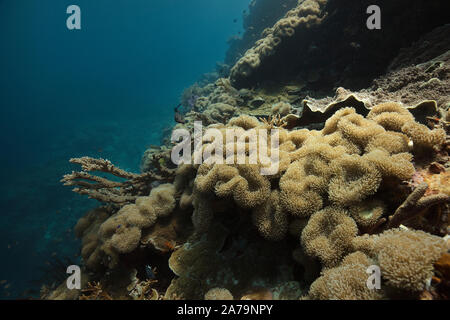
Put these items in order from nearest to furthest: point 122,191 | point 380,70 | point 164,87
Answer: point 122,191 → point 380,70 → point 164,87

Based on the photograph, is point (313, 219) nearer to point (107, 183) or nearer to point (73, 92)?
point (107, 183)

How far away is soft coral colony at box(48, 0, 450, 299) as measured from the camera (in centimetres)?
150

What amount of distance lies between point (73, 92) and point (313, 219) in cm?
9446

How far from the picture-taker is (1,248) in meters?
15.0

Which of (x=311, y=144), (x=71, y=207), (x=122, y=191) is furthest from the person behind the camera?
(x=71, y=207)

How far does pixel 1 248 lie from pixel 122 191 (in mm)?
17473

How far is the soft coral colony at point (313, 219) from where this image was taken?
1.50 m

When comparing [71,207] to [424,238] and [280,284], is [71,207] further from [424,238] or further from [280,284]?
[424,238]

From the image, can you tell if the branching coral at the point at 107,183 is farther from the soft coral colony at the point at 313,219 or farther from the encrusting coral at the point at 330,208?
the encrusting coral at the point at 330,208

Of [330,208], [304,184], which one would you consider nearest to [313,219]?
[330,208]

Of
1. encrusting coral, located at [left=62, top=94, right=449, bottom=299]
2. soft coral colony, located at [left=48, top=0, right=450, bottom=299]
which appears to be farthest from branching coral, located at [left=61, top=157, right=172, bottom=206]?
encrusting coral, located at [left=62, top=94, right=449, bottom=299]

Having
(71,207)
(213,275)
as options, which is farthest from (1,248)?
(213,275)

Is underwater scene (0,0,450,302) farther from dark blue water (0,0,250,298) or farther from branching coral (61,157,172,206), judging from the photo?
dark blue water (0,0,250,298)

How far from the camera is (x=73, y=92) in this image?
251 feet
